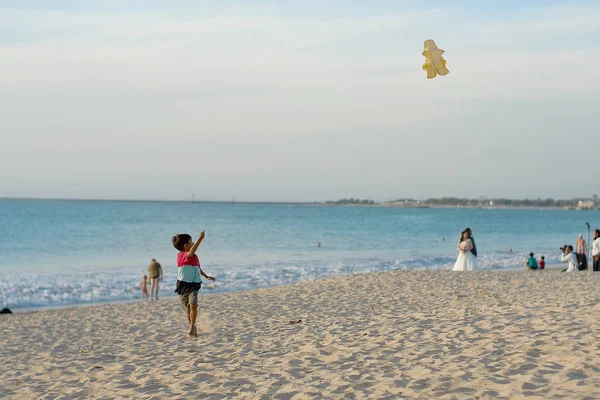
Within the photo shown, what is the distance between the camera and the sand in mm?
6086

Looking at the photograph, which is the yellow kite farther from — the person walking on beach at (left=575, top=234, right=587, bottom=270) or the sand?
the person walking on beach at (left=575, top=234, right=587, bottom=270)

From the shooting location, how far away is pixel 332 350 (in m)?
7.80

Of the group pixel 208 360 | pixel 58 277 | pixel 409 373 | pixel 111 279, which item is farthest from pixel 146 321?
pixel 58 277

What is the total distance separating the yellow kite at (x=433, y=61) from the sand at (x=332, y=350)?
3360mm

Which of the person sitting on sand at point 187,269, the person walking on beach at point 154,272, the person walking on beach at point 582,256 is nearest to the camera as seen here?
the person sitting on sand at point 187,269

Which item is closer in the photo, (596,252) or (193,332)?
(193,332)

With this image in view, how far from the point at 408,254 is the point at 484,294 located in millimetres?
28882

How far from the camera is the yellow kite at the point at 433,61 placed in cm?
761

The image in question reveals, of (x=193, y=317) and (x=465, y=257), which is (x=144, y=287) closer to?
(x=465, y=257)

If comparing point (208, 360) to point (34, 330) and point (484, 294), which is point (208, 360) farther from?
point (484, 294)

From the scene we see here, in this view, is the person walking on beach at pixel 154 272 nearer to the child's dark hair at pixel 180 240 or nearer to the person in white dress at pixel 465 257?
the person in white dress at pixel 465 257

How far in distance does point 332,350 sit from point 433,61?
3.82 m

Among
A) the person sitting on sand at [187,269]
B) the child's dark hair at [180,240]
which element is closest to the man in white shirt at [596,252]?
the person sitting on sand at [187,269]

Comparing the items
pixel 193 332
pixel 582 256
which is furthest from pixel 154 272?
pixel 582 256
